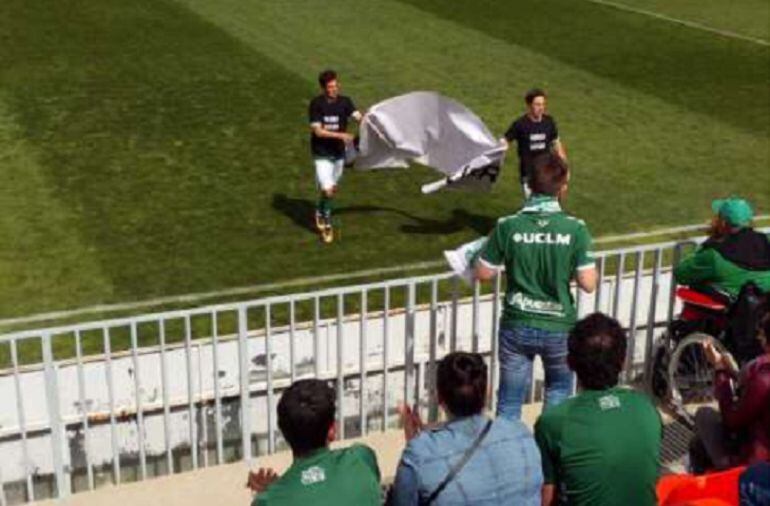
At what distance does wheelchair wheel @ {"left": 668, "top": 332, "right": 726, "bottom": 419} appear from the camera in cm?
736

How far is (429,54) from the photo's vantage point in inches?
825

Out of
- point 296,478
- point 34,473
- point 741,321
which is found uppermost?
point 296,478

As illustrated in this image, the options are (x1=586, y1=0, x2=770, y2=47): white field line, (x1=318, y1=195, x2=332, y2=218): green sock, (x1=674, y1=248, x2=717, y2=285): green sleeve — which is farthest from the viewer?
(x1=586, y1=0, x2=770, y2=47): white field line

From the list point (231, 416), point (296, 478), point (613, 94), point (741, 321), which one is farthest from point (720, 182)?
A: point (296, 478)

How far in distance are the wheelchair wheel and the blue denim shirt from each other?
330 cm

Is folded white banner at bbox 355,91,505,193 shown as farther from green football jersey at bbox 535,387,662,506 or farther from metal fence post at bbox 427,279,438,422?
green football jersey at bbox 535,387,662,506

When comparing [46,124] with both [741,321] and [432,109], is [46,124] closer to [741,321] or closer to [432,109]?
[432,109]

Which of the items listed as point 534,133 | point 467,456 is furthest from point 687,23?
point 467,456

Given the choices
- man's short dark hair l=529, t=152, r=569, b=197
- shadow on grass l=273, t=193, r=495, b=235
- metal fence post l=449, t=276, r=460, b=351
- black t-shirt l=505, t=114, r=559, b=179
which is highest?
man's short dark hair l=529, t=152, r=569, b=197

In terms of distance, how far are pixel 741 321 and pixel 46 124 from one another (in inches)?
458

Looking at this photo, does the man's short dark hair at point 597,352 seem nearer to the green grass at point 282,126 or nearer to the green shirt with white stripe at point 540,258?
the green shirt with white stripe at point 540,258

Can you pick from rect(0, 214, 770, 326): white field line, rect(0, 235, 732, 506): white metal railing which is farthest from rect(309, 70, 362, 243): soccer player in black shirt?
rect(0, 235, 732, 506): white metal railing

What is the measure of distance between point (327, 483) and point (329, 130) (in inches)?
300

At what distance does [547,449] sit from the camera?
4.55 meters
